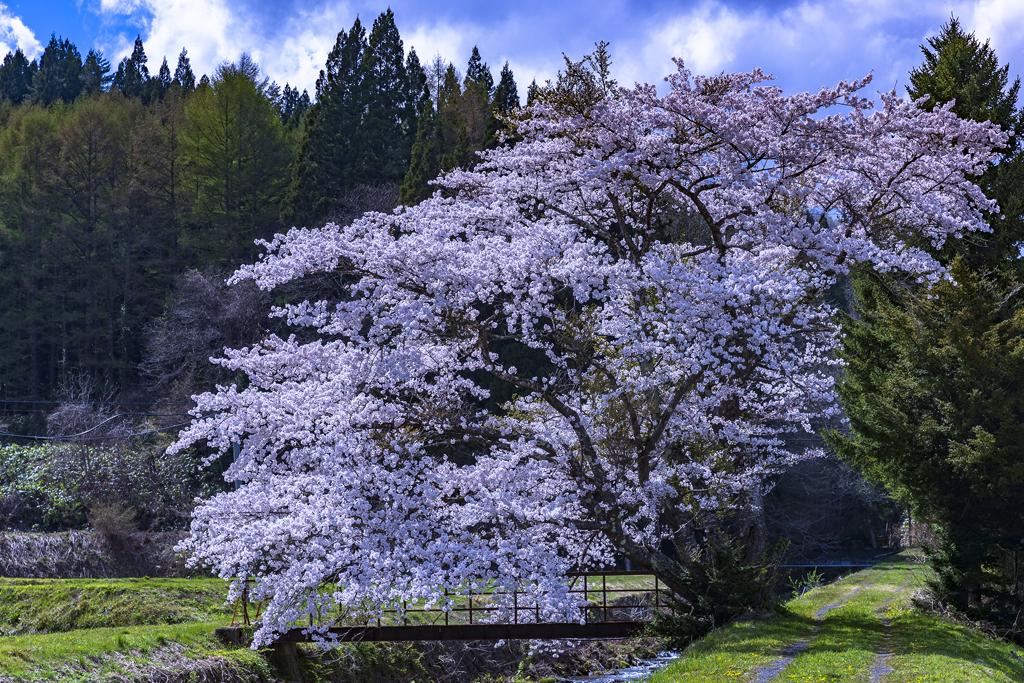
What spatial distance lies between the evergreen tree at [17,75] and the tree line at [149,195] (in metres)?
24.2

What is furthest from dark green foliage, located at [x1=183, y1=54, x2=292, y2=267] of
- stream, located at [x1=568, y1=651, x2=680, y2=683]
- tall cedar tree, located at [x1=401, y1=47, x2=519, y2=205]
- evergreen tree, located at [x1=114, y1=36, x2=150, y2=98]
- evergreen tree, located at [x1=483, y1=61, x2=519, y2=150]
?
stream, located at [x1=568, y1=651, x2=680, y2=683]

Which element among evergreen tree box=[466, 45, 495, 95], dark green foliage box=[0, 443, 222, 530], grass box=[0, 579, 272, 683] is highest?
evergreen tree box=[466, 45, 495, 95]

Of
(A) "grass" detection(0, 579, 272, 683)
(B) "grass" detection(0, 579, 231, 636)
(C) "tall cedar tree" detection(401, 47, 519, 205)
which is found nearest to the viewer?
(A) "grass" detection(0, 579, 272, 683)

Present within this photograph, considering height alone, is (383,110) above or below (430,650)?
above

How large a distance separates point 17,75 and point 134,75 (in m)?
15.9

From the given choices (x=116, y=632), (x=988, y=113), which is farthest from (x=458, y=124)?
(x=116, y=632)

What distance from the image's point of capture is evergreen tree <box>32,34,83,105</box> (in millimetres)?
55125

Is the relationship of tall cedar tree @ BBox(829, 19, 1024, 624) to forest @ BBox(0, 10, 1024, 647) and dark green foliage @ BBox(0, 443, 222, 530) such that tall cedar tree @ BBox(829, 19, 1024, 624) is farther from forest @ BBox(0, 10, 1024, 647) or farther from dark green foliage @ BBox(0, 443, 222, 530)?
dark green foliage @ BBox(0, 443, 222, 530)

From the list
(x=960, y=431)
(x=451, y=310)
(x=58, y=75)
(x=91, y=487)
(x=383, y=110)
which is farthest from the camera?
(x=58, y=75)

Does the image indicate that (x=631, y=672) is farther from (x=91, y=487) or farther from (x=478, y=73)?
(x=478, y=73)

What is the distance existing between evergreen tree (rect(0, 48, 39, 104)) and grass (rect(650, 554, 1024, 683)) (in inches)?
2406

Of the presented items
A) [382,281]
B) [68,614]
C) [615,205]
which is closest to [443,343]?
[382,281]

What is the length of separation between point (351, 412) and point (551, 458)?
2.91m

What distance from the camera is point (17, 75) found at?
6278cm
